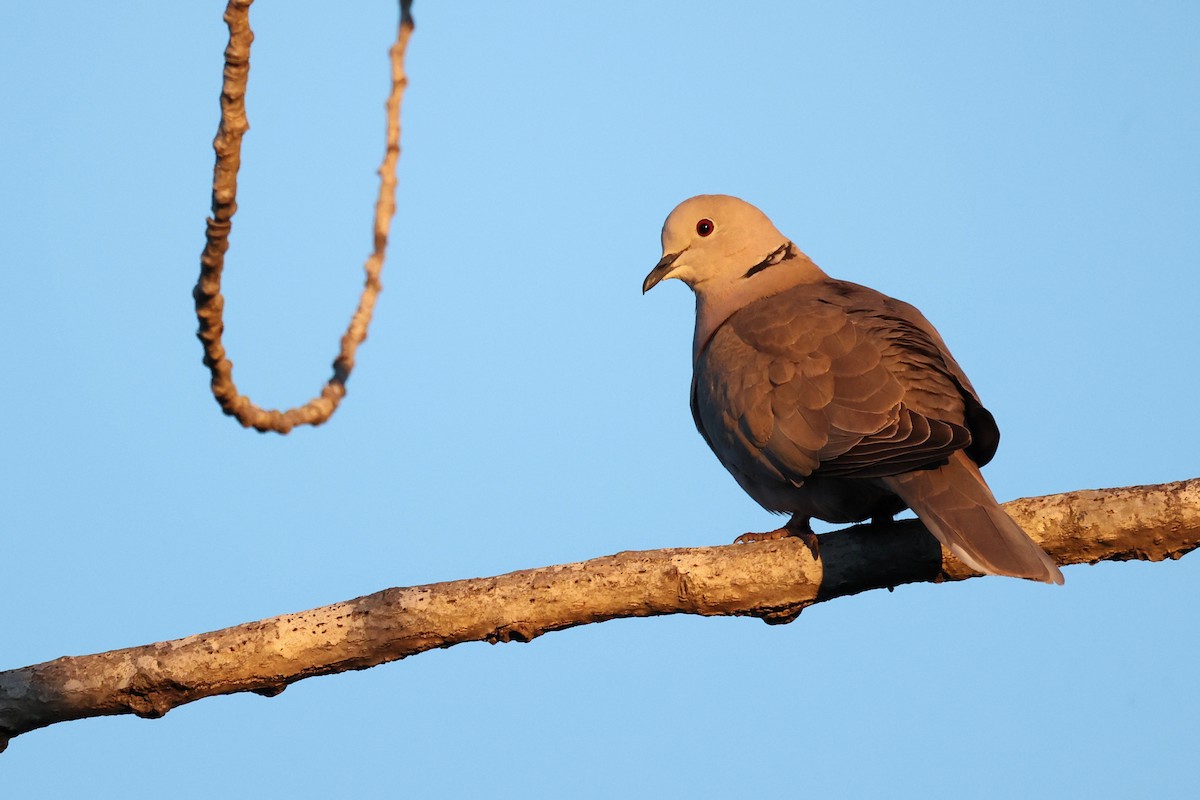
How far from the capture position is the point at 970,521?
386cm

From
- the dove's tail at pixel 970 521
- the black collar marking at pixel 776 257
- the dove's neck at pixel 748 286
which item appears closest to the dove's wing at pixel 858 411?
the dove's tail at pixel 970 521

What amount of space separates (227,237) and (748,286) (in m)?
3.66

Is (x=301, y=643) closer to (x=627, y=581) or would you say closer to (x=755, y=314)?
(x=627, y=581)

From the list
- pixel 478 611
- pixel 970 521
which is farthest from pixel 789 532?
pixel 478 611

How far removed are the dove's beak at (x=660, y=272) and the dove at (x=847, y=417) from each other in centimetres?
33

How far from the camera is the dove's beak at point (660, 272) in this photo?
584cm

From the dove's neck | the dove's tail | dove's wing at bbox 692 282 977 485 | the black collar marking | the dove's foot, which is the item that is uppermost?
the black collar marking

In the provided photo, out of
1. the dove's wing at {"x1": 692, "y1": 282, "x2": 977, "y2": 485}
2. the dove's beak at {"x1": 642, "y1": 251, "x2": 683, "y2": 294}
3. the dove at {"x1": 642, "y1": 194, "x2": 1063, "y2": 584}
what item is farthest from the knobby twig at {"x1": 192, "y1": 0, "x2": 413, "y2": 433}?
the dove's beak at {"x1": 642, "y1": 251, "x2": 683, "y2": 294}

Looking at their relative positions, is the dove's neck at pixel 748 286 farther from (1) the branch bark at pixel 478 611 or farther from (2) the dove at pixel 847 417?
(1) the branch bark at pixel 478 611

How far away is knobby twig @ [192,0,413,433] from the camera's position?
83.2 inches

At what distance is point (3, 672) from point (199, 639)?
1.77 ft

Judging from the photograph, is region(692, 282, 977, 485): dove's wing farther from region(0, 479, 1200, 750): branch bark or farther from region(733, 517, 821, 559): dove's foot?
region(0, 479, 1200, 750): branch bark

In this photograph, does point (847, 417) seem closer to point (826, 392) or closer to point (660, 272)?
point (826, 392)

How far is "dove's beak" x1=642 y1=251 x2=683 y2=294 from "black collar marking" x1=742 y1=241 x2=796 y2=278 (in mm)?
332
